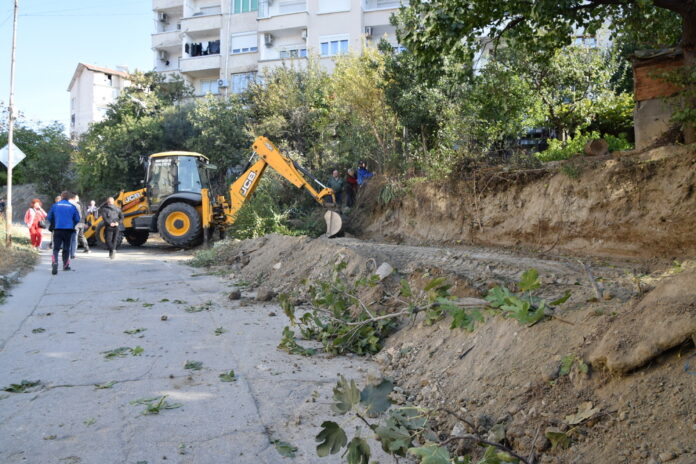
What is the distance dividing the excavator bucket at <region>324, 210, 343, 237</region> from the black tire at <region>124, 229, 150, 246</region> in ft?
25.9

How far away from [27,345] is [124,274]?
641cm

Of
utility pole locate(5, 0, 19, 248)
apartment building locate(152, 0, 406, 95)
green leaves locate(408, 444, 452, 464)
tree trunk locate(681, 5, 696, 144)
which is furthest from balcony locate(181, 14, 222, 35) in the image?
green leaves locate(408, 444, 452, 464)

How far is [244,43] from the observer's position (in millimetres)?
37656

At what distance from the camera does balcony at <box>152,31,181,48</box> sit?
42.2m

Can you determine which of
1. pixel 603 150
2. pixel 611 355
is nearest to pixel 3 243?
pixel 603 150

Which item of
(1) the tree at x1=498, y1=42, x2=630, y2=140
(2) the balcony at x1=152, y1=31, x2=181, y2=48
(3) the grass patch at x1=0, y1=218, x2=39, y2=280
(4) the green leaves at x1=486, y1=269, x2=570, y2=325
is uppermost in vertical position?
(2) the balcony at x1=152, y1=31, x2=181, y2=48

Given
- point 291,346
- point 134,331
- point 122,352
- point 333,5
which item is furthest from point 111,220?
point 333,5

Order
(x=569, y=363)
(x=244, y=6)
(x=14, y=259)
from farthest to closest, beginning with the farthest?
(x=244, y=6), (x=14, y=259), (x=569, y=363)

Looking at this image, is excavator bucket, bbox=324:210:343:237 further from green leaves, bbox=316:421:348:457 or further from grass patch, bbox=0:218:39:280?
green leaves, bbox=316:421:348:457

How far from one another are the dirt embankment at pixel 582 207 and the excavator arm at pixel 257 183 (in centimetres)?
370

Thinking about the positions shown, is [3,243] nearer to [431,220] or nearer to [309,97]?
[431,220]

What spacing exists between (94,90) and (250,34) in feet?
75.3

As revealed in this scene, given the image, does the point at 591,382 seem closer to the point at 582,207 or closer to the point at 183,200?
the point at 582,207

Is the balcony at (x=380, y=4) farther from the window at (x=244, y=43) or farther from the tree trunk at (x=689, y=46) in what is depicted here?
Result: the tree trunk at (x=689, y=46)
